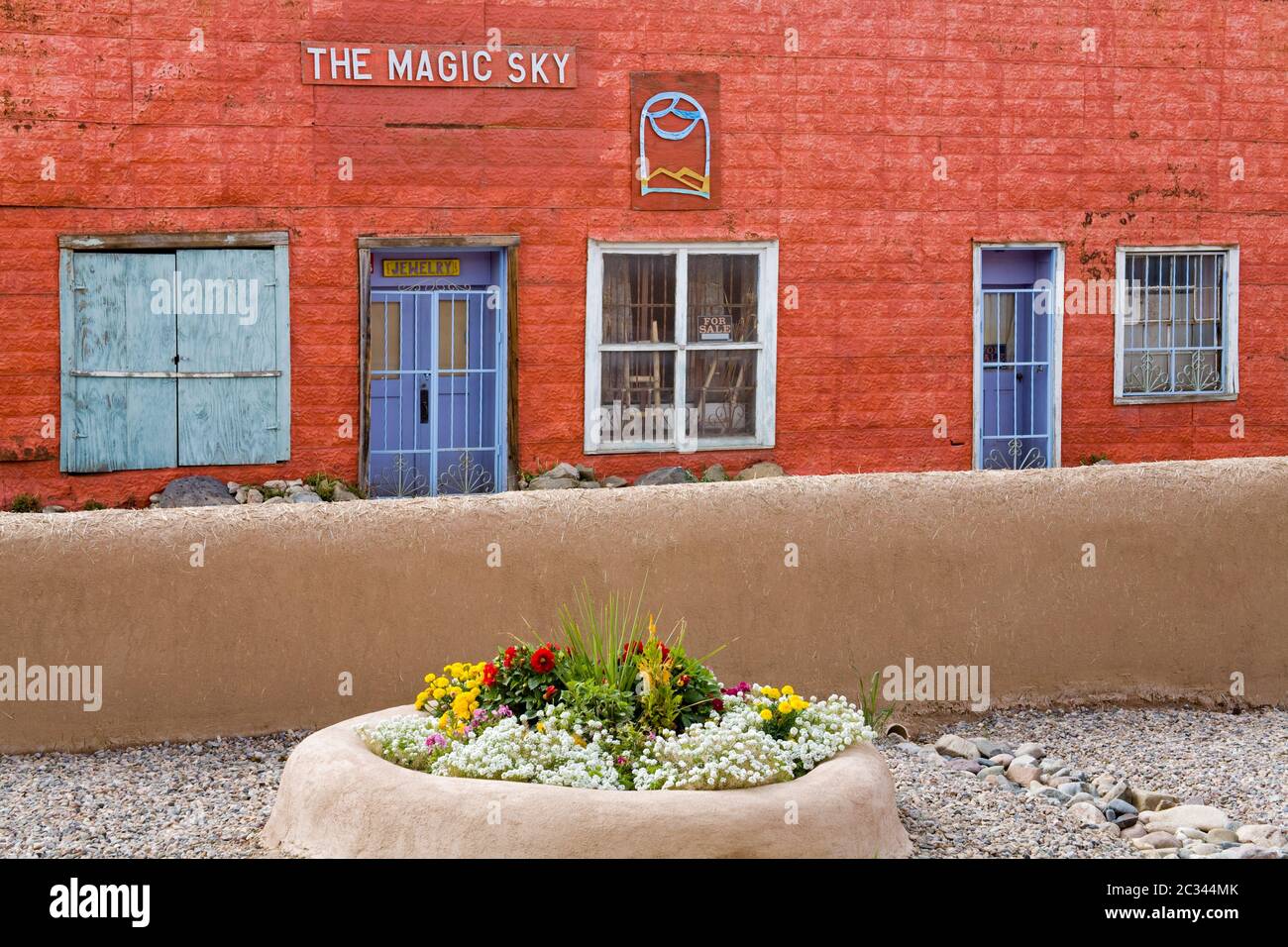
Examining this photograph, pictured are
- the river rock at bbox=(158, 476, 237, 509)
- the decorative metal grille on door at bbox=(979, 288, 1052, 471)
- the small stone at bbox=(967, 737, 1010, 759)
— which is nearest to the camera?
the small stone at bbox=(967, 737, 1010, 759)

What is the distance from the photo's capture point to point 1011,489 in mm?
7496

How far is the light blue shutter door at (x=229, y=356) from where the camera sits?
445 inches

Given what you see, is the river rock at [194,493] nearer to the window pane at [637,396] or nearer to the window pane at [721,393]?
the window pane at [637,396]

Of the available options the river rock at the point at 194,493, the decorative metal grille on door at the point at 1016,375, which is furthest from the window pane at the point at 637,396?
the river rock at the point at 194,493

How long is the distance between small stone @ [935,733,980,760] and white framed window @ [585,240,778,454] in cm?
538

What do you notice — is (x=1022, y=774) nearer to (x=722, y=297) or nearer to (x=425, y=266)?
(x=722, y=297)

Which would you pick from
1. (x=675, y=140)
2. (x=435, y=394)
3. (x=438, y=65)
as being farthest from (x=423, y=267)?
(x=675, y=140)

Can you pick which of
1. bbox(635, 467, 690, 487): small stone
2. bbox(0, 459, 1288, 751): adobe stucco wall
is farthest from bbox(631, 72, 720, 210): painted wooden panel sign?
bbox(0, 459, 1288, 751): adobe stucco wall

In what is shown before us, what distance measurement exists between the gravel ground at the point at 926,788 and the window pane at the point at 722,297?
5312 mm

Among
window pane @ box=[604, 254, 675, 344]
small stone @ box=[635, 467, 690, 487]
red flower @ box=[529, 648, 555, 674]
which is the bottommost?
red flower @ box=[529, 648, 555, 674]

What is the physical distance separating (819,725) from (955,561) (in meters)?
2.10

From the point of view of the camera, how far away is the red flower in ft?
18.3

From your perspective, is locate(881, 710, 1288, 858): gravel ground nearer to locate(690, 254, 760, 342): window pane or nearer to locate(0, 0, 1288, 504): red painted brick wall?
locate(0, 0, 1288, 504): red painted brick wall

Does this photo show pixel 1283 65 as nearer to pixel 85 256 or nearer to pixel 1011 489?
pixel 1011 489
